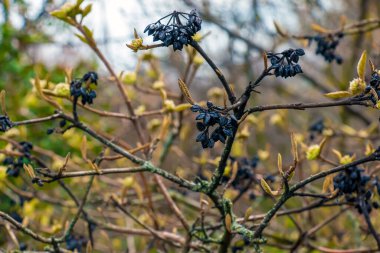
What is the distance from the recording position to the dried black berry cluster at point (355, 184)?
1325mm

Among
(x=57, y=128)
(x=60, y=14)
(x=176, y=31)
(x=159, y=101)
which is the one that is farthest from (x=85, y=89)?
(x=159, y=101)

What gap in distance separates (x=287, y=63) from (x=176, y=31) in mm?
233

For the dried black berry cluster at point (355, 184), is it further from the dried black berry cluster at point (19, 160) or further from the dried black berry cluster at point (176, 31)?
the dried black berry cluster at point (19, 160)

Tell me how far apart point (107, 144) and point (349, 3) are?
12.4 feet

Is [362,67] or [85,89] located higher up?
[362,67]

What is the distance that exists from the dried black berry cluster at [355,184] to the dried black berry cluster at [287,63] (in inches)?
16.3

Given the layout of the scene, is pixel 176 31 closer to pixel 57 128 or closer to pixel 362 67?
pixel 362 67

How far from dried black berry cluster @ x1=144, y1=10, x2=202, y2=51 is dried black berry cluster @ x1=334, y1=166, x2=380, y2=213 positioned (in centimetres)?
57

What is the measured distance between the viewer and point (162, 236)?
1.67m

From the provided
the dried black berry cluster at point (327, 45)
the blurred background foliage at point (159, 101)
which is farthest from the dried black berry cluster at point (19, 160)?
the dried black berry cluster at point (327, 45)

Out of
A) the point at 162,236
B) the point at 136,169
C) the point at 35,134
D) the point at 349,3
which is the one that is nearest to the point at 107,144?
the point at 136,169

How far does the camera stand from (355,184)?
135 cm

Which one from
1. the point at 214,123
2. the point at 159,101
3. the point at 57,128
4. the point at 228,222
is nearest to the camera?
the point at 214,123

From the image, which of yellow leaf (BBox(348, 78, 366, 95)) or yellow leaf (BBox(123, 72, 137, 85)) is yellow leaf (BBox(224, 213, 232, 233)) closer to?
yellow leaf (BBox(348, 78, 366, 95))
